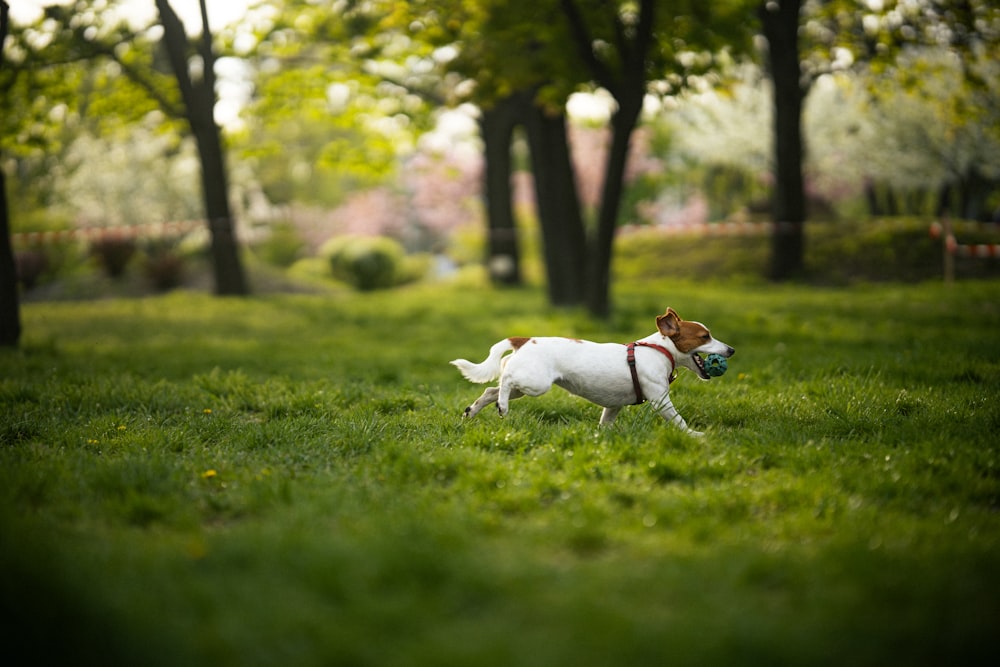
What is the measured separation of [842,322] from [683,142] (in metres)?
28.0

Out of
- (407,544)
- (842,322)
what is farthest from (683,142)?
(407,544)

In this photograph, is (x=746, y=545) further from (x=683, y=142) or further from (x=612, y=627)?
(x=683, y=142)

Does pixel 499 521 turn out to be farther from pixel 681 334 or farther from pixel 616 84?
pixel 616 84

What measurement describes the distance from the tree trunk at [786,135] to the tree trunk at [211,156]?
11.3 metres

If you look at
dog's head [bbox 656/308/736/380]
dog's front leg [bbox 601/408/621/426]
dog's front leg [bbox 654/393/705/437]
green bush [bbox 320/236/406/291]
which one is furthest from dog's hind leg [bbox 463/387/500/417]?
green bush [bbox 320/236/406/291]

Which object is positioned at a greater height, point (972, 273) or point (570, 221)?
point (570, 221)

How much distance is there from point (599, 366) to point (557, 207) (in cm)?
960

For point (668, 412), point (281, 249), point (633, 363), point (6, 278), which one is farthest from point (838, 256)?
point (281, 249)

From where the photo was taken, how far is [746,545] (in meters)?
3.36

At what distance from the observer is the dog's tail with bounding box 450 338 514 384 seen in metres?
5.14

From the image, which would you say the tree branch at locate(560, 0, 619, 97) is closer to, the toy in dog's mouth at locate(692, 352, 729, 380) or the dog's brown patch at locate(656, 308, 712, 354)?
the dog's brown patch at locate(656, 308, 712, 354)

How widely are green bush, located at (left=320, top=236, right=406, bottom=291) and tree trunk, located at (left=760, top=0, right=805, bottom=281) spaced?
37.0ft

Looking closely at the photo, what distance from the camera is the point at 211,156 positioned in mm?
17312

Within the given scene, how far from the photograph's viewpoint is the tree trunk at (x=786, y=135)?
15711 mm
